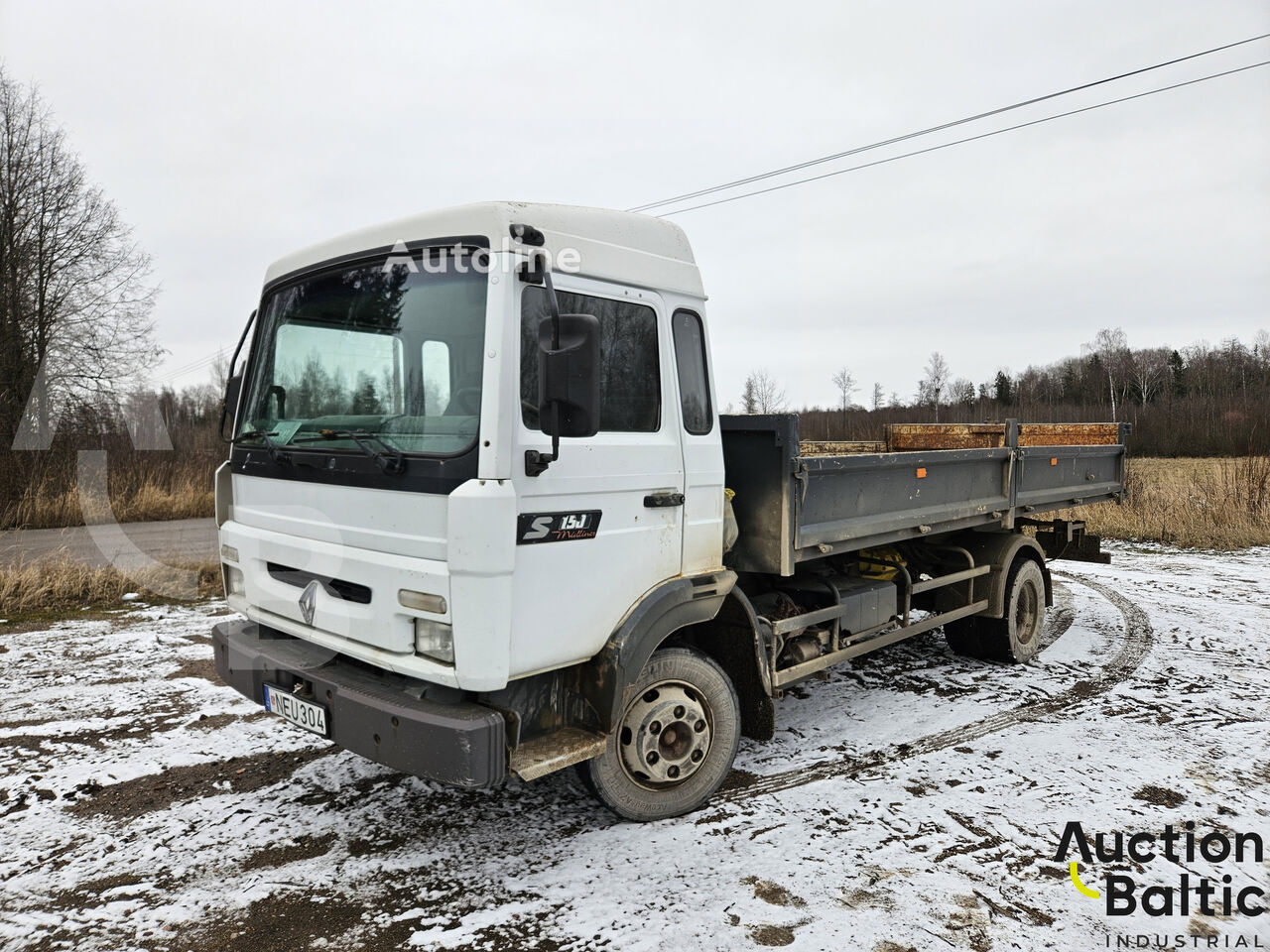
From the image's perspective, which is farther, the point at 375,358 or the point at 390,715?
the point at 375,358

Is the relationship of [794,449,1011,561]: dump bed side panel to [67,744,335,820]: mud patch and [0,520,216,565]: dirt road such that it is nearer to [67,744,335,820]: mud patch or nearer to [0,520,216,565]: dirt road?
[67,744,335,820]: mud patch

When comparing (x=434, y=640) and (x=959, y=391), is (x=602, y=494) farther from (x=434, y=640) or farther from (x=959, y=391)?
(x=959, y=391)

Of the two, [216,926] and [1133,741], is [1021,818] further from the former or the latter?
[216,926]

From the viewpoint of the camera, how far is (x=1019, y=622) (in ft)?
20.6

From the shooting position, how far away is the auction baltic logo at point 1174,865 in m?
2.93

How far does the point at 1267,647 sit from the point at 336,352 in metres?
7.50

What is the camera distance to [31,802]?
3.70 metres

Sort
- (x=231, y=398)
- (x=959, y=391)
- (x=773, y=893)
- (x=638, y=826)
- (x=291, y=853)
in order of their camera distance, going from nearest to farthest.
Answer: (x=773, y=893), (x=291, y=853), (x=638, y=826), (x=231, y=398), (x=959, y=391)

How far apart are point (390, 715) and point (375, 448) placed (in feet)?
3.35

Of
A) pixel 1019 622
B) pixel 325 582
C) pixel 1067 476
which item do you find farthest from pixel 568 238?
pixel 1067 476

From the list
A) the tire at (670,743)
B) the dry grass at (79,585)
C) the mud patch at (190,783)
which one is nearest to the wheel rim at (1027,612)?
the tire at (670,743)

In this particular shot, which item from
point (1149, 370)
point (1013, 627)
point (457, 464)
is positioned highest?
point (1149, 370)

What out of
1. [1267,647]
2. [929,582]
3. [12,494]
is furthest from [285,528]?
[12,494]

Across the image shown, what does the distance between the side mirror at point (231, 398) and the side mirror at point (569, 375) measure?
212 cm
